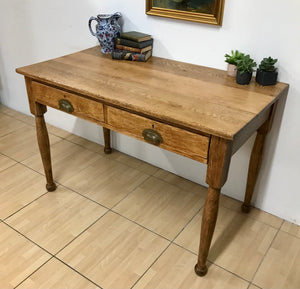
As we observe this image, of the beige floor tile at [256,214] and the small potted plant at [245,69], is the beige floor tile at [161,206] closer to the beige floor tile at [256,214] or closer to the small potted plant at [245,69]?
the beige floor tile at [256,214]

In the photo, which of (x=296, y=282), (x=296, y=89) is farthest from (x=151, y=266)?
(x=296, y=89)

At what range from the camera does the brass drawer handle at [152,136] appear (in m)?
1.36

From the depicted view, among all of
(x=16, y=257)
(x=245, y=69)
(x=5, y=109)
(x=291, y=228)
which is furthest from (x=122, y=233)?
(x=5, y=109)

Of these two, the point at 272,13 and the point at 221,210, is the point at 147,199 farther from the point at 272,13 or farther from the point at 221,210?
the point at 272,13

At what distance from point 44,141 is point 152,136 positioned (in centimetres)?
78

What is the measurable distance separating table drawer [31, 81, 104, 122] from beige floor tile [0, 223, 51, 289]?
0.70 metres

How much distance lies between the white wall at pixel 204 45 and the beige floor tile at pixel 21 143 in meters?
0.24

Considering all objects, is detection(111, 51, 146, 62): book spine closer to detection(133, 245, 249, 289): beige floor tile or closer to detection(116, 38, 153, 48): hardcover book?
detection(116, 38, 153, 48): hardcover book

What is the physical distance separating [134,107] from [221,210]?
932 millimetres

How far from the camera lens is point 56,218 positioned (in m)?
1.87

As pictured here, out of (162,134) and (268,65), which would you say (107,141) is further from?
(268,65)

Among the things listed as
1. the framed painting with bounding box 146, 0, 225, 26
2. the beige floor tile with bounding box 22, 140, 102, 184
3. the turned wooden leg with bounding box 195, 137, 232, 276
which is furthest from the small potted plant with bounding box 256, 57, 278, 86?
the beige floor tile with bounding box 22, 140, 102, 184

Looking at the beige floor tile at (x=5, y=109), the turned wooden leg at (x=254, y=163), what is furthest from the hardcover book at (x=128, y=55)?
the beige floor tile at (x=5, y=109)

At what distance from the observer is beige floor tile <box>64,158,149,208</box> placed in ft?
6.72
